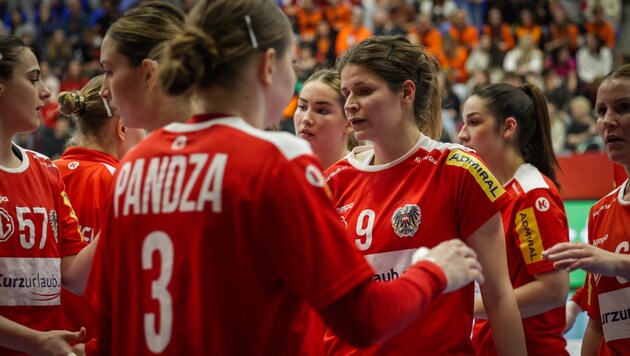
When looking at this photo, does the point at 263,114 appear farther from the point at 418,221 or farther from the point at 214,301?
the point at 418,221

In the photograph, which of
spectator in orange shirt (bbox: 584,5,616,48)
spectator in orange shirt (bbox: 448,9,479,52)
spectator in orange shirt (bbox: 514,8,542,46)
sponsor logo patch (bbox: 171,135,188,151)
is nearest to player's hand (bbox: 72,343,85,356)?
sponsor logo patch (bbox: 171,135,188,151)

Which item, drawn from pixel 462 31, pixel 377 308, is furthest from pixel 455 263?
pixel 462 31

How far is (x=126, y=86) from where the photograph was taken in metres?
2.78

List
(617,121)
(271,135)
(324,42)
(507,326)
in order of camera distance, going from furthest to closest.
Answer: (324,42)
(617,121)
(507,326)
(271,135)

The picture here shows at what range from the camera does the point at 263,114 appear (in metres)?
2.28

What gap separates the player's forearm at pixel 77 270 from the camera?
11.7 feet

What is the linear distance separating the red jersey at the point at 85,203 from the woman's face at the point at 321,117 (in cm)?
111

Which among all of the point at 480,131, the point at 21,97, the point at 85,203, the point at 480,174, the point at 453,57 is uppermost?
the point at 21,97

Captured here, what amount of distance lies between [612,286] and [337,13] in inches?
594

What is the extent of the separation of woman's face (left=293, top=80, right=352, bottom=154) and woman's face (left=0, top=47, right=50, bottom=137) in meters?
1.50

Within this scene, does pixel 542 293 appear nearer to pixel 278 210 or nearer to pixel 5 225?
pixel 278 210

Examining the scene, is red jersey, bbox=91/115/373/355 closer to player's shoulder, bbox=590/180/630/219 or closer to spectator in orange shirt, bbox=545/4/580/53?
player's shoulder, bbox=590/180/630/219

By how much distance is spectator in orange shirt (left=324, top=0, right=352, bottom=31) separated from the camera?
1797 cm

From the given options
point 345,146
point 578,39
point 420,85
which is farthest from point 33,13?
point 420,85
